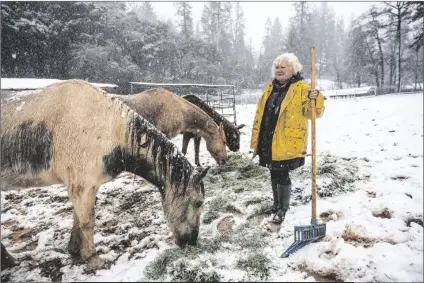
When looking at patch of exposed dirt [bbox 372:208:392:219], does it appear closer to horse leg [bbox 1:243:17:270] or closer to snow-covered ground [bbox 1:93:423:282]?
snow-covered ground [bbox 1:93:423:282]

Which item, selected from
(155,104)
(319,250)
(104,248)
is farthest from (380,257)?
(155,104)

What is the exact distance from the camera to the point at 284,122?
3779 mm

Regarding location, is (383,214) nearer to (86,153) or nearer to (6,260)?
(86,153)

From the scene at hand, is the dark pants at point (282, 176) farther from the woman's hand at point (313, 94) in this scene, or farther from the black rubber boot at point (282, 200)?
the woman's hand at point (313, 94)

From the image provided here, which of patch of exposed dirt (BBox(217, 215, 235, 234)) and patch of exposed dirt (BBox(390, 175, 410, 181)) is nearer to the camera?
patch of exposed dirt (BBox(217, 215, 235, 234))

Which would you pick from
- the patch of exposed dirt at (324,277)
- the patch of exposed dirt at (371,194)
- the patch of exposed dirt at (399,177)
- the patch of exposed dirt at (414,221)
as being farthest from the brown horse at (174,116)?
the patch of exposed dirt at (324,277)

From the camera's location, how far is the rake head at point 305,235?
3215 mm

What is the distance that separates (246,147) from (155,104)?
12.8ft

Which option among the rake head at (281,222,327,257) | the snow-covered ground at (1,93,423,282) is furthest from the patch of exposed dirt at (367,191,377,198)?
the rake head at (281,222,327,257)

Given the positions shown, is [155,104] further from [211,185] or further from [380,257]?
[380,257]

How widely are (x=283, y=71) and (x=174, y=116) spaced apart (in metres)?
3.43

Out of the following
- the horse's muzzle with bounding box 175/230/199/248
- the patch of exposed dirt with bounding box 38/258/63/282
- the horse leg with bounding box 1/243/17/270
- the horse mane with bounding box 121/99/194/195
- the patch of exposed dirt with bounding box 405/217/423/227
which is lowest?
the patch of exposed dirt with bounding box 38/258/63/282

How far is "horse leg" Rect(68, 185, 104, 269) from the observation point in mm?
3020

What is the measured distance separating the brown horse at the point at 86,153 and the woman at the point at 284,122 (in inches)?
45.7
